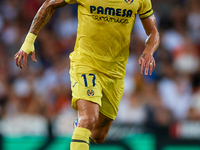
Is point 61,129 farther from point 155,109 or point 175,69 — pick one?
point 175,69

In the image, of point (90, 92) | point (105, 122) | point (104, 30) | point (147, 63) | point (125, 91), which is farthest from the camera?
point (125, 91)

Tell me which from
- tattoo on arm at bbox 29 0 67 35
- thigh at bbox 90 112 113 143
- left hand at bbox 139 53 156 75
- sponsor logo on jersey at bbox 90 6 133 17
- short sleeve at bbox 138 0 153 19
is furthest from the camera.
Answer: thigh at bbox 90 112 113 143

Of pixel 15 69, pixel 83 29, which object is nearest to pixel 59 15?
pixel 15 69

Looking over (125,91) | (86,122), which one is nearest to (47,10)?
(86,122)

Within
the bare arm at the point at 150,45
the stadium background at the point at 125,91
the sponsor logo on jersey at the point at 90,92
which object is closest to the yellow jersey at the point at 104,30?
the bare arm at the point at 150,45

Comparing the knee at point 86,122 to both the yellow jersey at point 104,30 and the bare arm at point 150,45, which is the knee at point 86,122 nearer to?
the yellow jersey at point 104,30

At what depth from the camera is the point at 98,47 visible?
17.5ft

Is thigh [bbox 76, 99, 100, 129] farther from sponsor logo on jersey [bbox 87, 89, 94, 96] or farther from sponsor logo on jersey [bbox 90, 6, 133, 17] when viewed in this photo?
sponsor logo on jersey [bbox 90, 6, 133, 17]

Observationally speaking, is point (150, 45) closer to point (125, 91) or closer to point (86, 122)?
A: point (86, 122)

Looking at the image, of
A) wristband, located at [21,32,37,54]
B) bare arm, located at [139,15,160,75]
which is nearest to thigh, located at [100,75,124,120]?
bare arm, located at [139,15,160,75]

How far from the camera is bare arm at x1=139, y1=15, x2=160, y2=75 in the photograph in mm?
4930

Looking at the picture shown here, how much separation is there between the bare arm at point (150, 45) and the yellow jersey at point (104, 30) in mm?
121

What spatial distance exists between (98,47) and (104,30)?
0.24m

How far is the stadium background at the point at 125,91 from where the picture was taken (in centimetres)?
791
